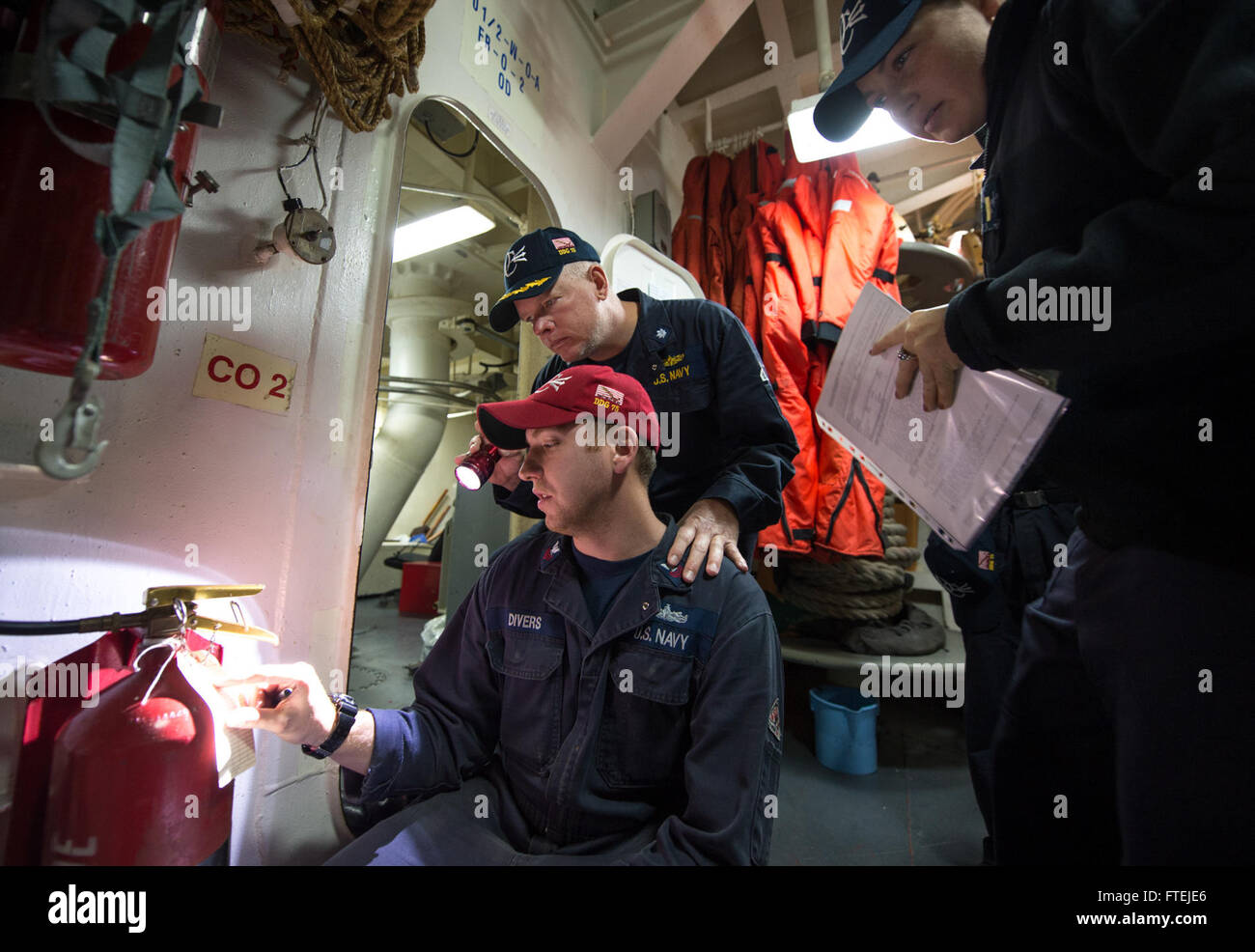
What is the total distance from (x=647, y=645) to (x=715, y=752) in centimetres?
19

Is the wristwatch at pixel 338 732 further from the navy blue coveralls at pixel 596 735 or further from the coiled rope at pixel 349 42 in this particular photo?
the coiled rope at pixel 349 42

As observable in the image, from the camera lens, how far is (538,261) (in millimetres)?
1340

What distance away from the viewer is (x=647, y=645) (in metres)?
0.89

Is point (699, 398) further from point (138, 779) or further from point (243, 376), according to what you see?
point (138, 779)

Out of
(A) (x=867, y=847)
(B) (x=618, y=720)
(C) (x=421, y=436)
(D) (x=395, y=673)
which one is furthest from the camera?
(C) (x=421, y=436)

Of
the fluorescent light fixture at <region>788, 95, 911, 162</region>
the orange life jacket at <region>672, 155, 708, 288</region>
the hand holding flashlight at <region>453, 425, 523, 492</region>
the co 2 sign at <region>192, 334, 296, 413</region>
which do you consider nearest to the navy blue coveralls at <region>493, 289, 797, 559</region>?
the hand holding flashlight at <region>453, 425, 523, 492</region>

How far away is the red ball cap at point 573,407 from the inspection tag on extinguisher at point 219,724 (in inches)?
23.1

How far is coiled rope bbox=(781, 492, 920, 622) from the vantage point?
2350 millimetres

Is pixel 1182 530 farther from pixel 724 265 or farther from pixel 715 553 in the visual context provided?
pixel 724 265

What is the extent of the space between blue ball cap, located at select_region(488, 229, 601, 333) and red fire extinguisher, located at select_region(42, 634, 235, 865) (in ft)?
3.45

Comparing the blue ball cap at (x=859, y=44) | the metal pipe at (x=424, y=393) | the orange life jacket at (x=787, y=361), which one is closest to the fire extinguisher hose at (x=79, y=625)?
the blue ball cap at (x=859, y=44)

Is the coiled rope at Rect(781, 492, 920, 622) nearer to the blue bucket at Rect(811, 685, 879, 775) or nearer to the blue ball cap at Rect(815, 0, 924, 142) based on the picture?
the blue bucket at Rect(811, 685, 879, 775)

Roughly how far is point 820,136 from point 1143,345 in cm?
207
